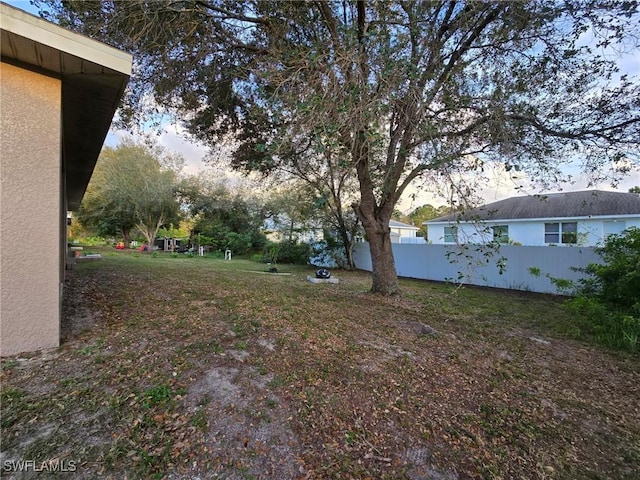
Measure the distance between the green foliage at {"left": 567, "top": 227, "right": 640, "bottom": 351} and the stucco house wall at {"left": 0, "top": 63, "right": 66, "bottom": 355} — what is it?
6.65 metres

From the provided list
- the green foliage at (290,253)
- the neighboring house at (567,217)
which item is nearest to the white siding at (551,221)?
the neighboring house at (567,217)

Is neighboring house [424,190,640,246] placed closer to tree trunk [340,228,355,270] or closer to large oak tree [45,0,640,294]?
tree trunk [340,228,355,270]

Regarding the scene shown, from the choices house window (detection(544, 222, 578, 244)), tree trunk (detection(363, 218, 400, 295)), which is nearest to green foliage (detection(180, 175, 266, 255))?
tree trunk (detection(363, 218, 400, 295))

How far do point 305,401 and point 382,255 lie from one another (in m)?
4.79

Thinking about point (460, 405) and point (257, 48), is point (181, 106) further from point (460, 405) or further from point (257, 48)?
point (460, 405)

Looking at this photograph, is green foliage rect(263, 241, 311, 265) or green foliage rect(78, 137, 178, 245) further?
green foliage rect(78, 137, 178, 245)

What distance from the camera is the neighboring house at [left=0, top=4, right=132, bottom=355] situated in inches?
110

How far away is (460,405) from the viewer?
2.80m

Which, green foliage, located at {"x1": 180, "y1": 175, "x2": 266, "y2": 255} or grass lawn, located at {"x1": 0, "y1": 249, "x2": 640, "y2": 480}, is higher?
green foliage, located at {"x1": 180, "y1": 175, "x2": 266, "y2": 255}

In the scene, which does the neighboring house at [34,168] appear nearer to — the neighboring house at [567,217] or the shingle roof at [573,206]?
the neighboring house at [567,217]

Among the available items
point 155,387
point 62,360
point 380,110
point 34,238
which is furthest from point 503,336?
point 34,238

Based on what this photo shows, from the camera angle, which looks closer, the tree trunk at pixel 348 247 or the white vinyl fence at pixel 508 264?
the white vinyl fence at pixel 508 264

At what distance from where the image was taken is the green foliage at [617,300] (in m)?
4.36

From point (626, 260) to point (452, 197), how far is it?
111 inches
